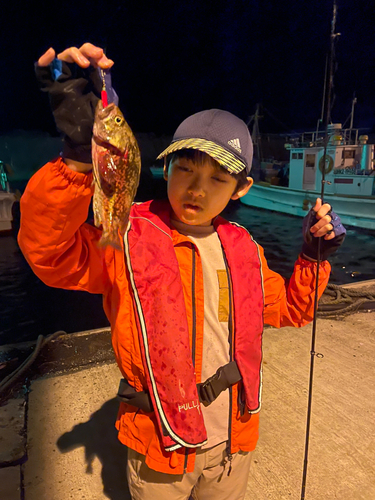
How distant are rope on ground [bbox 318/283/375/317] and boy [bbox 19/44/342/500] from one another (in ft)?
10.8

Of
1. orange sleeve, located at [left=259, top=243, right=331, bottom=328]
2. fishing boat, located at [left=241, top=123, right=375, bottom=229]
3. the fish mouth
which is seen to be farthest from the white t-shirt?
fishing boat, located at [left=241, top=123, right=375, bottom=229]

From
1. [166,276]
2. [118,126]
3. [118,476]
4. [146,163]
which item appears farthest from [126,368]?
[146,163]

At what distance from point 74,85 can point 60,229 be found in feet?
1.68

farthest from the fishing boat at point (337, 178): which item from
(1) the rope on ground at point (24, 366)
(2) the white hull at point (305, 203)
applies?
(1) the rope on ground at point (24, 366)

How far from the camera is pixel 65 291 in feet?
39.7

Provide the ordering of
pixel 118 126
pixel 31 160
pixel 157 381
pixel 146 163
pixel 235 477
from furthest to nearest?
pixel 31 160, pixel 146 163, pixel 235 477, pixel 157 381, pixel 118 126

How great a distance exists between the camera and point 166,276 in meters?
1.59

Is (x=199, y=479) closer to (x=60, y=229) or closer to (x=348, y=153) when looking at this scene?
(x=60, y=229)

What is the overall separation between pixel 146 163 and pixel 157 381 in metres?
85.3

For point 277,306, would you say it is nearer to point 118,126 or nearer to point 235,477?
point 235,477

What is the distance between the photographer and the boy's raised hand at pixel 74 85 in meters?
1.11

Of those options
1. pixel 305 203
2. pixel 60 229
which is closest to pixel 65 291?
pixel 60 229

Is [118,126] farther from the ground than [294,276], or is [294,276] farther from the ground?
[118,126]

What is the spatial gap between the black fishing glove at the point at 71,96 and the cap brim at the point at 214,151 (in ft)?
1.66
